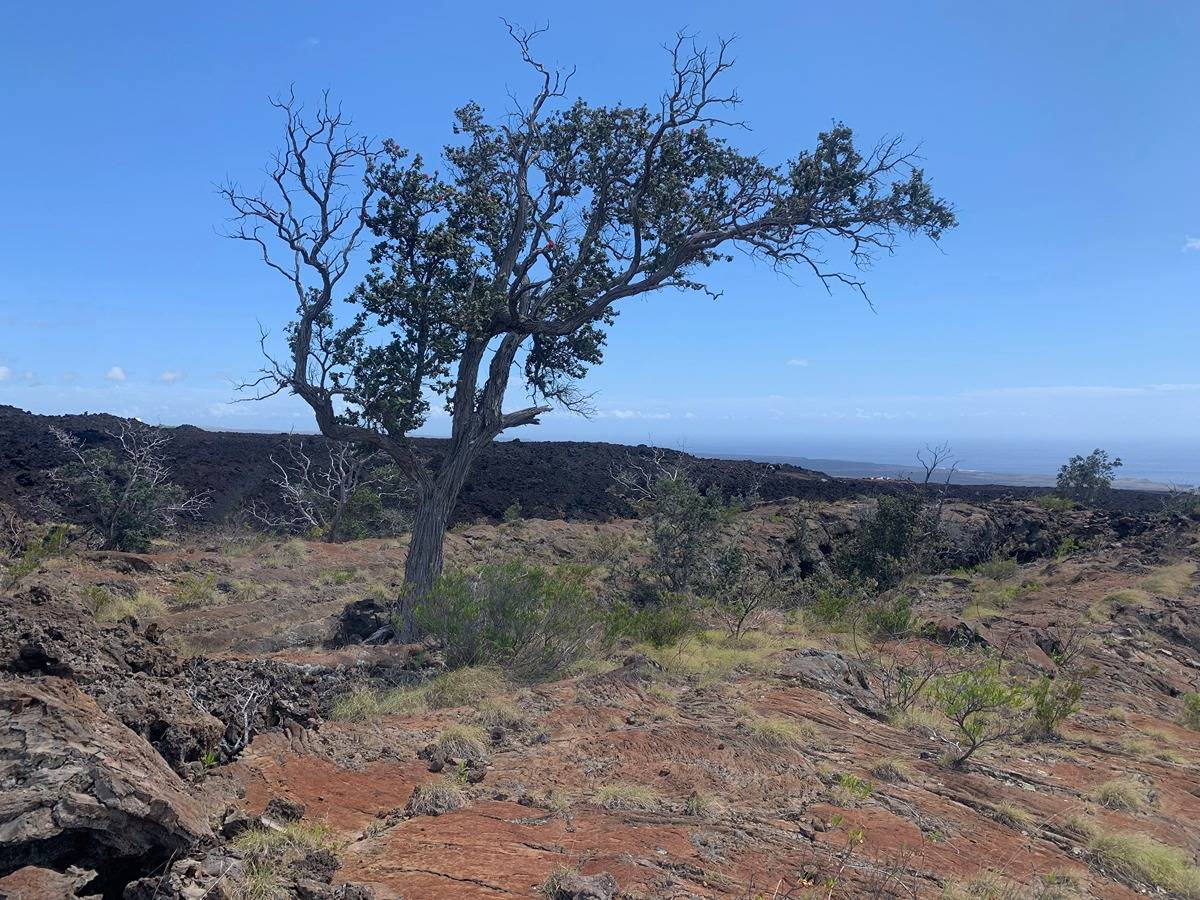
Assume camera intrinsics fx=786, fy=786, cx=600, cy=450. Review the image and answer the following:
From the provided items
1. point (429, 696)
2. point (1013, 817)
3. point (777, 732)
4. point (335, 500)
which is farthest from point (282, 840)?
point (335, 500)

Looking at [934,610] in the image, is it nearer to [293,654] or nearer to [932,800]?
[932,800]

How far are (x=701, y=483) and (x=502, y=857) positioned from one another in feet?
89.2

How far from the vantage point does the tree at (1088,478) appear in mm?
34312

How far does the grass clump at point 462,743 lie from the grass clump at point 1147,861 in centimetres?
438

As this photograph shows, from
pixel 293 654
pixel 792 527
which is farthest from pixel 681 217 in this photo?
pixel 792 527

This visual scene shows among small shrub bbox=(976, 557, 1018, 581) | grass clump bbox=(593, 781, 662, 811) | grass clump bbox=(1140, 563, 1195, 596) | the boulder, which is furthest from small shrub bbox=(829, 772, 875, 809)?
small shrub bbox=(976, 557, 1018, 581)

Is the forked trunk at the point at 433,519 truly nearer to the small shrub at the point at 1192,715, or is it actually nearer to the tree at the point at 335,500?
the tree at the point at 335,500

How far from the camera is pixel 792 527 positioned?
2409cm

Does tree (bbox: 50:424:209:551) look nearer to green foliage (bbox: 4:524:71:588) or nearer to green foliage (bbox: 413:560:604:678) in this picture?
green foliage (bbox: 4:524:71:588)

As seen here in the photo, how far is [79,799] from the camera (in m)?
3.38

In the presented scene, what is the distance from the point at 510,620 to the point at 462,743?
2916 mm

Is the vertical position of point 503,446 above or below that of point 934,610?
above

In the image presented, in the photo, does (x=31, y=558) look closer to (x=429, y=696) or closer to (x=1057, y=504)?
(x=429, y=696)

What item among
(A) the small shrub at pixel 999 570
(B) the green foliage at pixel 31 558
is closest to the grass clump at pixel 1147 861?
(B) the green foliage at pixel 31 558
